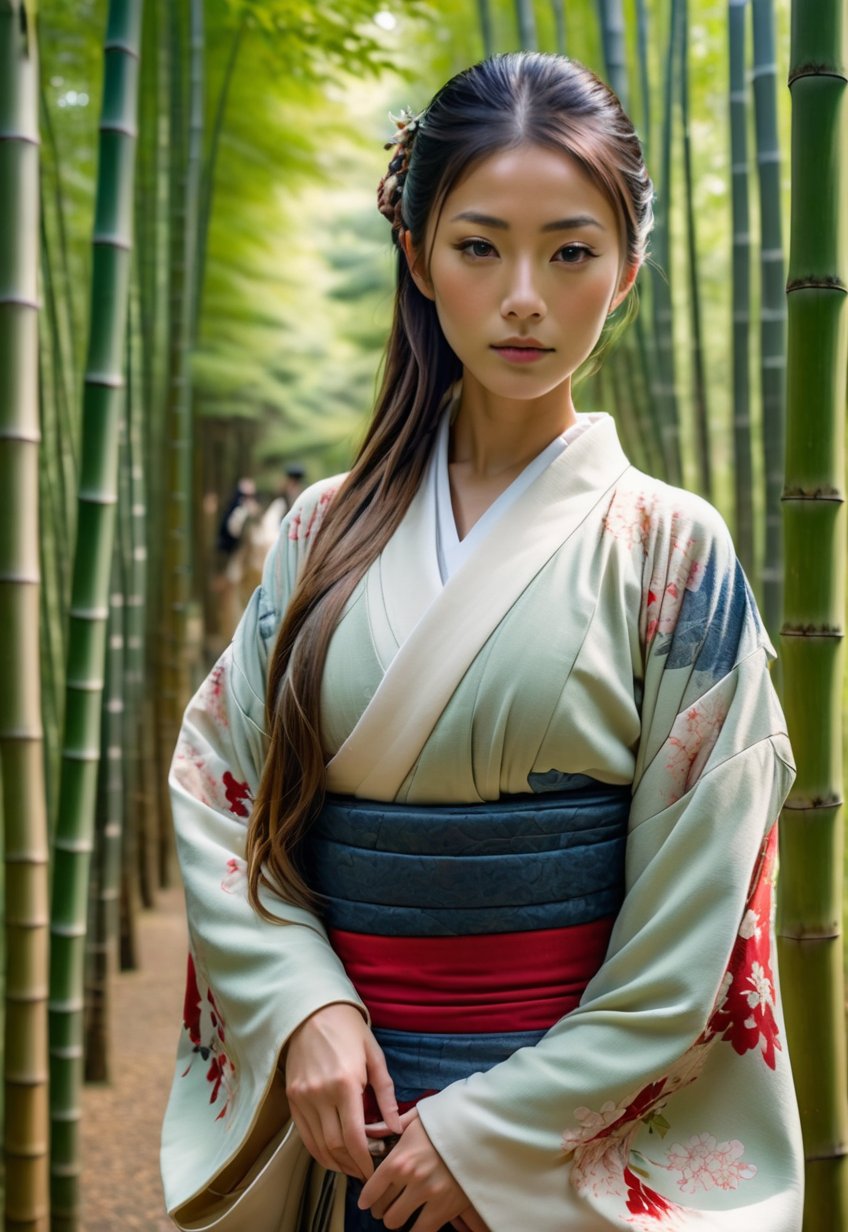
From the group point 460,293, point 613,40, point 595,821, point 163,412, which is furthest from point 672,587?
point 163,412

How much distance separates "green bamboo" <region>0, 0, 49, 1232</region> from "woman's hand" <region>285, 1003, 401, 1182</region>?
0.82 m

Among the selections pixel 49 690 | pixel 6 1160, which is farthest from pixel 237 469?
pixel 6 1160

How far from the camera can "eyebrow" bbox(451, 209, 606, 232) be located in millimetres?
1197

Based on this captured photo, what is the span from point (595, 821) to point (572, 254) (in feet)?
1.72

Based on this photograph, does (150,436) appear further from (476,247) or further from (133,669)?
(476,247)

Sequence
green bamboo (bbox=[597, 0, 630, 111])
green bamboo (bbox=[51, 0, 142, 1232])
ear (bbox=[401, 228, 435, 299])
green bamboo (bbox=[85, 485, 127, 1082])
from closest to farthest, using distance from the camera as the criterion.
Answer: ear (bbox=[401, 228, 435, 299]) → green bamboo (bbox=[51, 0, 142, 1232]) → green bamboo (bbox=[597, 0, 630, 111]) → green bamboo (bbox=[85, 485, 127, 1082])

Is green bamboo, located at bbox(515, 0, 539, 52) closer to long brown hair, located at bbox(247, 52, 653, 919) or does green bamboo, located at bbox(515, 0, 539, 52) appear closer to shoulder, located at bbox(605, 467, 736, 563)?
long brown hair, located at bbox(247, 52, 653, 919)

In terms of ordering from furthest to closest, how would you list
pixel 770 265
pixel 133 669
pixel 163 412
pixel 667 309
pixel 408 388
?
pixel 163 412, pixel 133 669, pixel 667 309, pixel 770 265, pixel 408 388

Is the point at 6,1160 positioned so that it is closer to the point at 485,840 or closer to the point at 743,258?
the point at 485,840

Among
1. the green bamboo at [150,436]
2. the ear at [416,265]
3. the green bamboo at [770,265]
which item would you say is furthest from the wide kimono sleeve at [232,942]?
the green bamboo at [150,436]

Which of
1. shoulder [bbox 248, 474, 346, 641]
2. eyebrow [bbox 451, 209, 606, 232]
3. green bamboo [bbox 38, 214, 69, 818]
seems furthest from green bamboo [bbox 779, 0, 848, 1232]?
green bamboo [bbox 38, 214, 69, 818]

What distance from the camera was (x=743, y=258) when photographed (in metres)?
2.72

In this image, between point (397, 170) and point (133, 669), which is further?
point (133, 669)

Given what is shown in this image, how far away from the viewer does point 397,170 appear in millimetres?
1405
